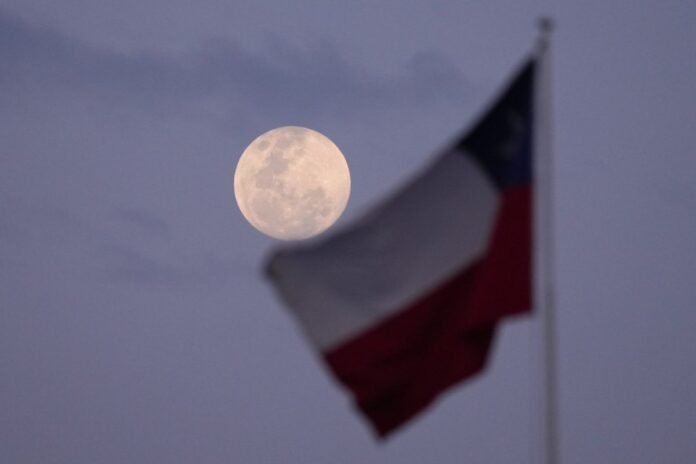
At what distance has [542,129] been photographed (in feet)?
58.9

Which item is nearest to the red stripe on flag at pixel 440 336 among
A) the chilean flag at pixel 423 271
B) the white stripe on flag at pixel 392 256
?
the chilean flag at pixel 423 271

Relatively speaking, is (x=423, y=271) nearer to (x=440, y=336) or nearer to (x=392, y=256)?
(x=392, y=256)

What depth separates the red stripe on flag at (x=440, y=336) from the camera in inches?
709

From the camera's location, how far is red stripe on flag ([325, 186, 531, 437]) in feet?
59.1

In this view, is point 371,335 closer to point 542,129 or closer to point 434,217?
point 434,217

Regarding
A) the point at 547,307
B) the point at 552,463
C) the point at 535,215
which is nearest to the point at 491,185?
the point at 535,215

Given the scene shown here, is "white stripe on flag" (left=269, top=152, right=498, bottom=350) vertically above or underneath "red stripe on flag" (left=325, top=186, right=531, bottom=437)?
above

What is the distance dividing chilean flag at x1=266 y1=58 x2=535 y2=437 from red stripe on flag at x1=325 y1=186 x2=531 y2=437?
1 centimetres

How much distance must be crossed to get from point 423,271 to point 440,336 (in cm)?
71

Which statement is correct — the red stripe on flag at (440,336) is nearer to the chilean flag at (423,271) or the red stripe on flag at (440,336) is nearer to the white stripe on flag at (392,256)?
the chilean flag at (423,271)

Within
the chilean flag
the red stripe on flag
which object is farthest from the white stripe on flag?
the red stripe on flag

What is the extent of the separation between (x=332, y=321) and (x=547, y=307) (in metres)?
2.46

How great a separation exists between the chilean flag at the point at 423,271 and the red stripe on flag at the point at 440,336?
0.01 metres

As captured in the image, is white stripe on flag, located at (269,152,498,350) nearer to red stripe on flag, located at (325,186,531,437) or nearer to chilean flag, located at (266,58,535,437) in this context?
chilean flag, located at (266,58,535,437)
